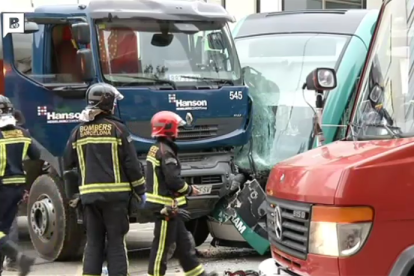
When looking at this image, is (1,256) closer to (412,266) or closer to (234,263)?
(234,263)

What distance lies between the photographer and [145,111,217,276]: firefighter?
632 centimetres

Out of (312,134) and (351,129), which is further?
(312,134)

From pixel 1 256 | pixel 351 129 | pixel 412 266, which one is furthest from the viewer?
pixel 1 256

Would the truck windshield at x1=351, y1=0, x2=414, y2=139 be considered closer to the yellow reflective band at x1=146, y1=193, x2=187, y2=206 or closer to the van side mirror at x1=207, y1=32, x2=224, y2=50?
the yellow reflective band at x1=146, y1=193, x2=187, y2=206

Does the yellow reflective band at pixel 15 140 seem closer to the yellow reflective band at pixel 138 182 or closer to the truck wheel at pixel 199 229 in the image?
the yellow reflective band at pixel 138 182

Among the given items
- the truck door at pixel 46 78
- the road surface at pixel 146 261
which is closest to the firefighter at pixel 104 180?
the road surface at pixel 146 261

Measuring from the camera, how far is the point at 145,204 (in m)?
6.46

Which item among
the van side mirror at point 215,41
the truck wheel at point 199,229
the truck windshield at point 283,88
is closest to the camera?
the truck windshield at point 283,88

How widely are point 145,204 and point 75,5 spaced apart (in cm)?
279

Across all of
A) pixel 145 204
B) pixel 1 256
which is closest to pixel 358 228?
pixel 145 204

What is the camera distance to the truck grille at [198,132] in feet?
26.6

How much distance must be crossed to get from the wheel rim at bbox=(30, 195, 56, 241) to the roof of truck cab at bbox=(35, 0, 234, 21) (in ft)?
7.08

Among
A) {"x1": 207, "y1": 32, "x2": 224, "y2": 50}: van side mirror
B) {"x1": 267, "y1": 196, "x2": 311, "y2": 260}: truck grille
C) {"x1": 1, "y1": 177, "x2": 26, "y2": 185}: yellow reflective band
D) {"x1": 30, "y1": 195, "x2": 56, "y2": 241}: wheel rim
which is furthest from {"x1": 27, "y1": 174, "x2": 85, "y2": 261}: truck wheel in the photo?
{"x1": 267, "y1": 196, "x2": 311, "y2": 260}: truck grille

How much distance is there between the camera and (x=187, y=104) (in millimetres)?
8070
